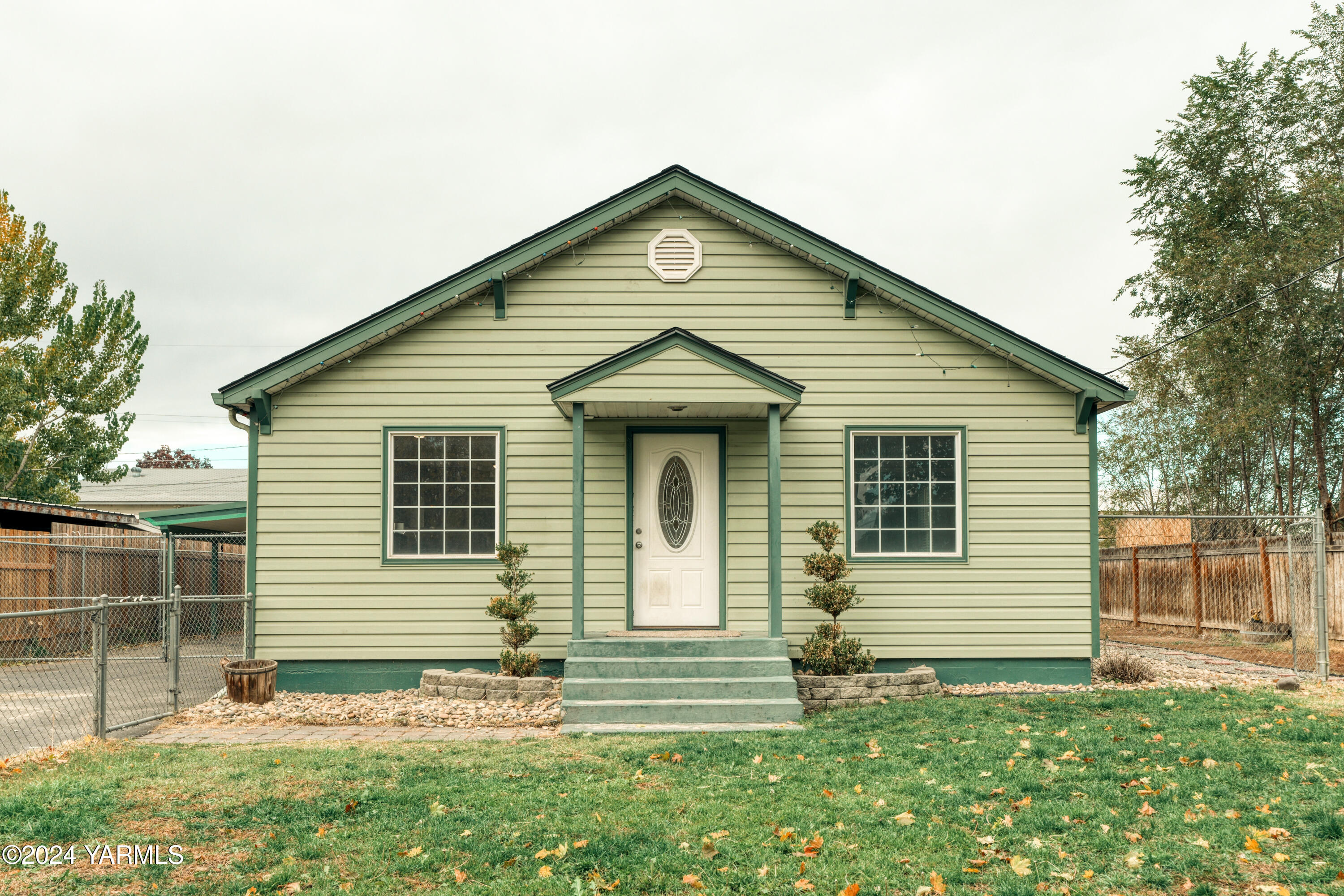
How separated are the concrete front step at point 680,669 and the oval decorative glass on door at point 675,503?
66.6 inches

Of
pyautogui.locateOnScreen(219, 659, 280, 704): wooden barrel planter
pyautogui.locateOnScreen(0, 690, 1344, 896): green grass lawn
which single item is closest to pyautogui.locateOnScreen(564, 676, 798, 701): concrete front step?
pyautogui.locateOnScreen(0, 690, 1344, 896): green grass lawn

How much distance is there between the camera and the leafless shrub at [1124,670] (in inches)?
396

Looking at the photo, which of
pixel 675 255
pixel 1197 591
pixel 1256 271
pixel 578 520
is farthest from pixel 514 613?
pixel 1256 271

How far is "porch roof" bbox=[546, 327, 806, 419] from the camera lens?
29.9 ft

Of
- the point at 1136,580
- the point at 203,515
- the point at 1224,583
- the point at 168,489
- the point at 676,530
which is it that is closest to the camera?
the point at 676,530

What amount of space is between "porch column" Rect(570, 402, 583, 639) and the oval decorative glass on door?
1.18 meters

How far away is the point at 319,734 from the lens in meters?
7.77

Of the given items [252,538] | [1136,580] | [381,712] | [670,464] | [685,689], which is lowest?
[381,712]

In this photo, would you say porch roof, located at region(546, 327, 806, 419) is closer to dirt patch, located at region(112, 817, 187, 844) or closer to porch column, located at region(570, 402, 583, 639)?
porch column, located at region(570, 402, 583, 639)

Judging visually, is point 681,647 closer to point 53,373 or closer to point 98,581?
point 98,581

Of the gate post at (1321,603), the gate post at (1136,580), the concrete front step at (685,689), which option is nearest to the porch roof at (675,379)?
the concrete front step at (685,689)

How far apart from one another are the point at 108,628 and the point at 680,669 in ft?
16.5

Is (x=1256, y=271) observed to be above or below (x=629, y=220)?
above

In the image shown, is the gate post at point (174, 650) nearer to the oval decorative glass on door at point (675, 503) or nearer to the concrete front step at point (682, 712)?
the concrete front step at point (682, 712)
